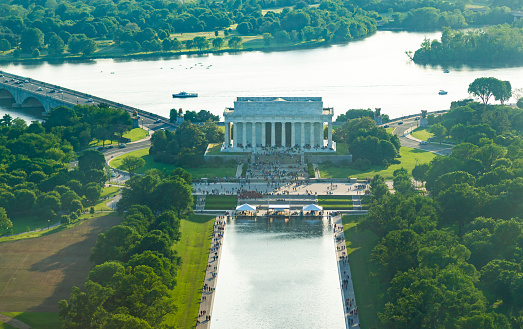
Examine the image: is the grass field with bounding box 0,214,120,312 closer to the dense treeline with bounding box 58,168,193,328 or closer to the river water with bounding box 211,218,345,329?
the dense treeline with bounding box 58,168,193,328

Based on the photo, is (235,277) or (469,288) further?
(235,277)

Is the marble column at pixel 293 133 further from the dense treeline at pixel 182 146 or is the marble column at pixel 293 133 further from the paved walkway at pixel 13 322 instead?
the paved walkway at pixel 13 322

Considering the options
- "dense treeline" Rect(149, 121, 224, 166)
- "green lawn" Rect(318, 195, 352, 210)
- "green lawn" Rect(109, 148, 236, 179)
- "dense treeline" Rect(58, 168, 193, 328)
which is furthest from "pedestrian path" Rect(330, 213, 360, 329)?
"dense treeline" Rect(149, 121, 224, 166)

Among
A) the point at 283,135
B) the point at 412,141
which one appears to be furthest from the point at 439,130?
the point at 283,135

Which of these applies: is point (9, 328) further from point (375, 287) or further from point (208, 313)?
point (375, 287)

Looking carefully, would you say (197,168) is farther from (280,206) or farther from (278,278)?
(278,278)

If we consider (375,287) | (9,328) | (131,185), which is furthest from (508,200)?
(9,328)
